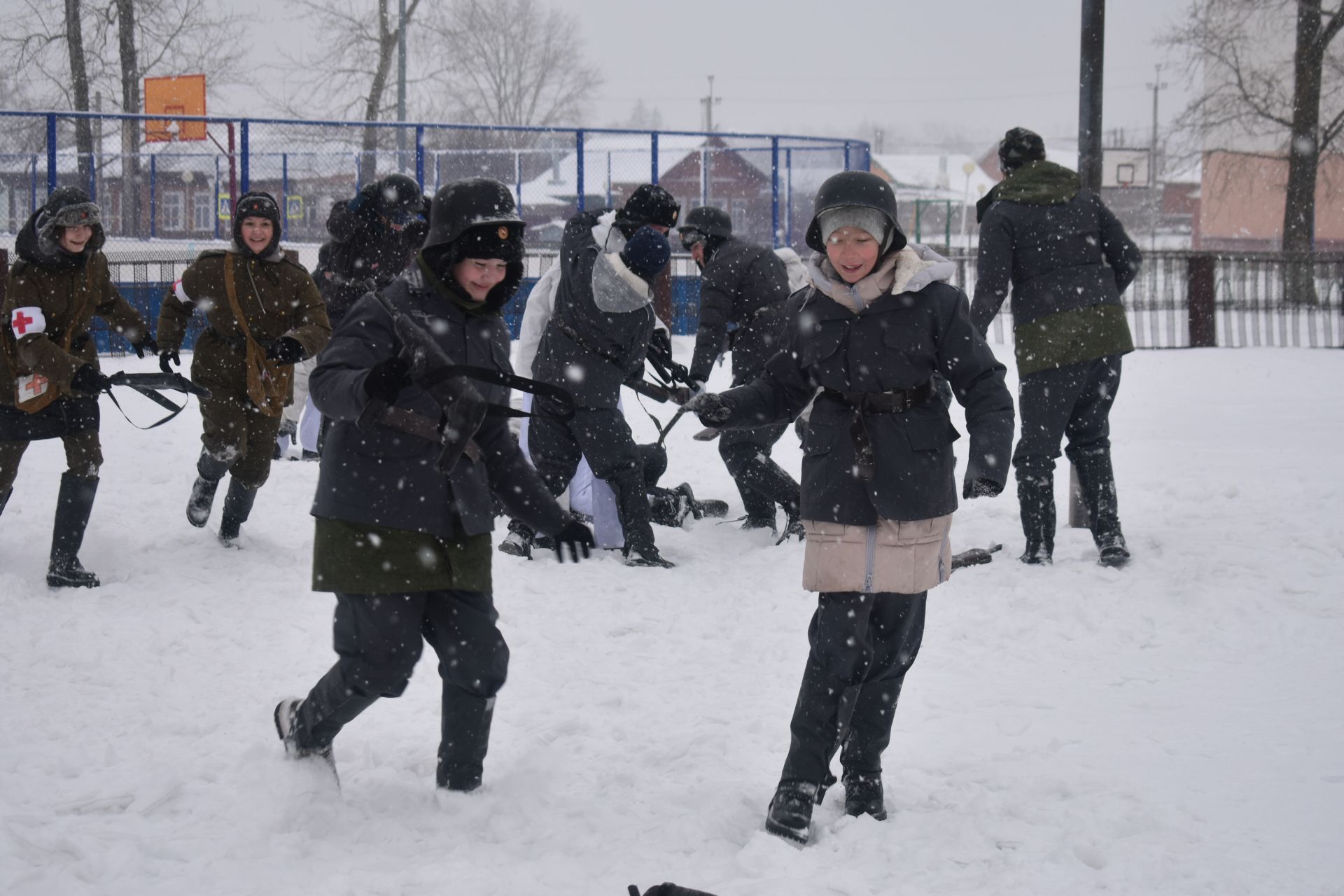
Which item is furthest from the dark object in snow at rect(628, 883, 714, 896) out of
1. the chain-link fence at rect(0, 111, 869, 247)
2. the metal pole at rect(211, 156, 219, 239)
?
the metal pole at rect(211, 156, 219, 239)

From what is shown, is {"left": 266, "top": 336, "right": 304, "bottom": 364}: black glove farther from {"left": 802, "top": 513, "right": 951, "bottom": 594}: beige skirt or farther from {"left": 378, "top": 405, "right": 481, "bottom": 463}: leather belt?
{"left": 802, "top": 513, "right": 951, "bottom": 594}: beige skirt

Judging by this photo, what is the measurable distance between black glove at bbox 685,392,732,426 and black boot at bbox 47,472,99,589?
3448 mm

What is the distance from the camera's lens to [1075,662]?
4770mm

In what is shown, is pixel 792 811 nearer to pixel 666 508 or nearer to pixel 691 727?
pixel 691 727

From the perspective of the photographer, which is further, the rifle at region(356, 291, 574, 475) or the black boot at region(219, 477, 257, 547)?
the black boot at region(219, 477, 257, 547)

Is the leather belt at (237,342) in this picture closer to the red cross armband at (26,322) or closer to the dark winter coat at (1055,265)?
the red cross armband at (26,322)

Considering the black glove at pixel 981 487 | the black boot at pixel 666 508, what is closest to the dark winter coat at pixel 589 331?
the black boot at pixel 666 508

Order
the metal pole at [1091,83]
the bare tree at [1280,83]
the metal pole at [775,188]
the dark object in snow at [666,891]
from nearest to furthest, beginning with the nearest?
the dark object in snow at [666,891]
the metal pole at [1091,83]
the metal pole at [775,188]
the bare tree at [1280,83]

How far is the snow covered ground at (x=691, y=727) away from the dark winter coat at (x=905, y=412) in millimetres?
844

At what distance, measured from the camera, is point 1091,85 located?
723cm

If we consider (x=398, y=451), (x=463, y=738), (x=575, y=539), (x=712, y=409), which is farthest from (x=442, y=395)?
(x=463, y=738)

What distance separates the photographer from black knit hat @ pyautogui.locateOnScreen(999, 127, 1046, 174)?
5.93 meters

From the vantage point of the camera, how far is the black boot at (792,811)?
125 inches

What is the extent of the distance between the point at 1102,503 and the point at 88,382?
180 inches
